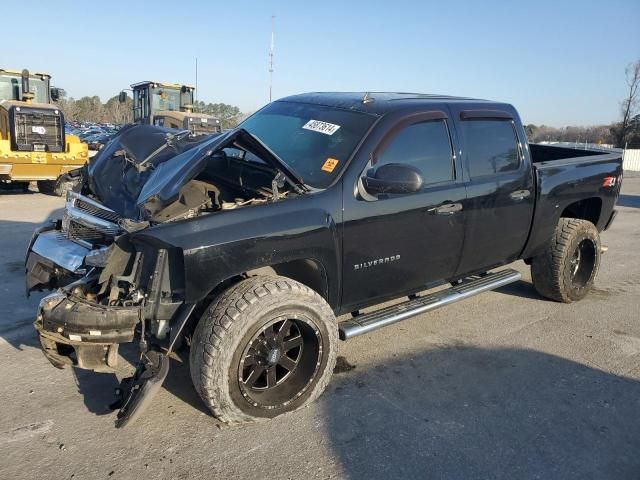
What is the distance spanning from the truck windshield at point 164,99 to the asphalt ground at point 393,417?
1345 centimetres

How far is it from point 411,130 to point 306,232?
1239 mm

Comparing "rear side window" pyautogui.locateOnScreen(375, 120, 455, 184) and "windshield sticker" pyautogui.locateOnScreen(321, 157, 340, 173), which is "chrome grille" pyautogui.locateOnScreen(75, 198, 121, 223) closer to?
"windshield sticker" pyautogui.locateOnScreen(321, 157, 340, 173)

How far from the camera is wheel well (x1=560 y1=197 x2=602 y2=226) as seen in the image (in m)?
5.52

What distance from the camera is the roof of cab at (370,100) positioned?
3.75 meters

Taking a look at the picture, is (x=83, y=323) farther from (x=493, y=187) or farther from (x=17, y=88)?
(x=17, y=88)

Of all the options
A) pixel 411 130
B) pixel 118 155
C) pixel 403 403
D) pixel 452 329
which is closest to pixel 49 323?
pixel 118 155

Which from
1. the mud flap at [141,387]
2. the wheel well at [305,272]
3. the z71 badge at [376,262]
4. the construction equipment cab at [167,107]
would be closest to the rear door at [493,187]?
the z71 badge at [376,262]

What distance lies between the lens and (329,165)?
3410mm

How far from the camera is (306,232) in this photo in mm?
3090

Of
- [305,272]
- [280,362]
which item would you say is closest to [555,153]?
[305,272]

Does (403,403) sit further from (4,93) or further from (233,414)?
(4,93)

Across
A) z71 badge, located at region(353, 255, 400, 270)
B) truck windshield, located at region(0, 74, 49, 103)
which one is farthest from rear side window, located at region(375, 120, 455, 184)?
truck windshield, located at region(0, 74, 49, 103)

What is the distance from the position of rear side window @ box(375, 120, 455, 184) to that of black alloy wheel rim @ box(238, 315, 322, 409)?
50.1 inches

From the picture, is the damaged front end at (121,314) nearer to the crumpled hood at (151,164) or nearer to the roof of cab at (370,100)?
the crumpled hood at (151,164)
